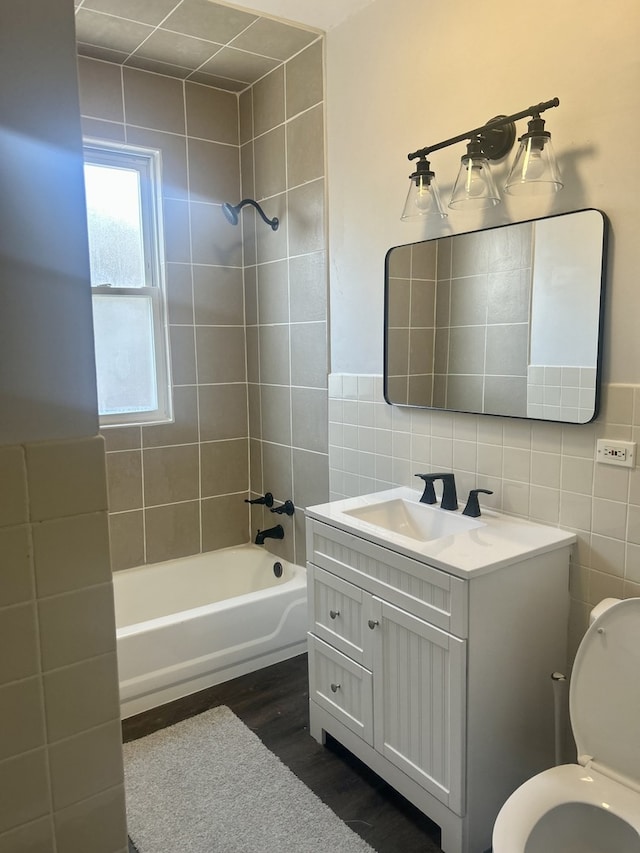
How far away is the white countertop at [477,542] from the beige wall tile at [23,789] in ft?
3.46

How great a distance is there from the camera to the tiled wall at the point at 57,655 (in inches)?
31.0

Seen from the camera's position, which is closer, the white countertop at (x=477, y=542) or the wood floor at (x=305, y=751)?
the white countertop at (x=477, y=542)

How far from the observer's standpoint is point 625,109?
1.59 metres

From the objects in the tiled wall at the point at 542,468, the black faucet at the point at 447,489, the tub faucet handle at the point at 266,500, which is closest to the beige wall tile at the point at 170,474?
the tub faucet handle at the point at 266,500

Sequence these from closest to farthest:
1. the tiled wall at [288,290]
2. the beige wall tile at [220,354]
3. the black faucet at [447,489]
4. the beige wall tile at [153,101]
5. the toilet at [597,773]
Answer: the toilet at [597,773] → the black faucet at [447,489] → the tiled wall at [288,290] → the beige wall tile at [153,101] → the beige wall tile at [220,354]

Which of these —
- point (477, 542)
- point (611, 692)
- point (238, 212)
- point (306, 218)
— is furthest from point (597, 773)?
point (238, 212)

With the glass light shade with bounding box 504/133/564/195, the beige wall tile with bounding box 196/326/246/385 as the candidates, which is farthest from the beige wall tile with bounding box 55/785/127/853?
the beige wall tile with bounding box 196/326/246/385

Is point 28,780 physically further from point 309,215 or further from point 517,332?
point 309,215

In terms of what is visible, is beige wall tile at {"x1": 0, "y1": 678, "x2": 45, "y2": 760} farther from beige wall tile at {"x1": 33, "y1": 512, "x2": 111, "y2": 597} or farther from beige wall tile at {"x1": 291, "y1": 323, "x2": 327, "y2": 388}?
beige wall tile at {"x1": 291, "y1": 323, "x2": 327, "y2": 388}

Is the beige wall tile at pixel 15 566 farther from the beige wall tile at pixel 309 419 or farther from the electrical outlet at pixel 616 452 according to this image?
the beige wall tile at pixel 309 419

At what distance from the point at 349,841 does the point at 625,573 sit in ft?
3.64

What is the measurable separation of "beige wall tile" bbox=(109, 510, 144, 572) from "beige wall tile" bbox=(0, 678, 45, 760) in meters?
2.33

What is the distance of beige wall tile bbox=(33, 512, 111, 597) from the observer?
80 centimetres

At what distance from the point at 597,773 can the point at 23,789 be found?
4.35ft
